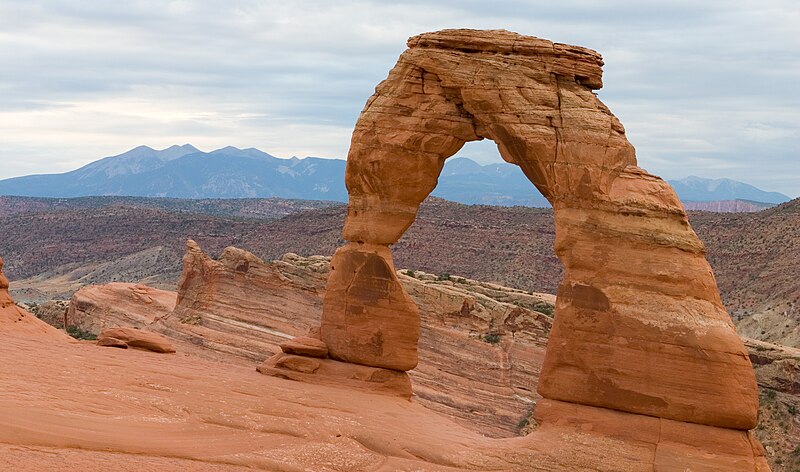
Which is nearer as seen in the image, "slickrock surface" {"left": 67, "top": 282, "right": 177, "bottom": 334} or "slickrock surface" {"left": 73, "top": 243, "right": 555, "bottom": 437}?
"slickrock surface" {"left": 73, "top": 243, "right": 555, "bottom": 437}

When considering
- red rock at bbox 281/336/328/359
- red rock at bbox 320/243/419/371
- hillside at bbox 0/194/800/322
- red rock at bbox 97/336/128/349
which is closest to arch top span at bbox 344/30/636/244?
red rock at bbox 320/243/419/371

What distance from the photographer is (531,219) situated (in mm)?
83562

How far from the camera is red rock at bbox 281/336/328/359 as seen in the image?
24.8 m

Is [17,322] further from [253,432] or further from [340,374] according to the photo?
[253,432]

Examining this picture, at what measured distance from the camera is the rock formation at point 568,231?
19.8 meters

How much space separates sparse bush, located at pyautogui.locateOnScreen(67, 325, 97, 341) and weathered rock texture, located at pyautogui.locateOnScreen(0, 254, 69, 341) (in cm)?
876

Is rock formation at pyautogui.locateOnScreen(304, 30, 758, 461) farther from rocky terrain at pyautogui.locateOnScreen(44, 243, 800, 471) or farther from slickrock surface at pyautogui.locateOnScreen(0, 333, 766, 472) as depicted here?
rocky terrain at pyautogui.locateOnScreen(44, 243, 800, 471)

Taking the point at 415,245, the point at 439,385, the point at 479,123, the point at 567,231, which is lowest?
the point at 439,385

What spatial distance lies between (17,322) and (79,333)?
11.1 m

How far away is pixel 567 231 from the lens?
830 inches

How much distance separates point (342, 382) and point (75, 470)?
10037 mm

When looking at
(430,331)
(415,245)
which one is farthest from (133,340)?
(415,245)

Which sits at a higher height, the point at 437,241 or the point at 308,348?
the point at 437,241

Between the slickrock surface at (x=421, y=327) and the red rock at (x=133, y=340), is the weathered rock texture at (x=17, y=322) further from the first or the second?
the slickrock surface at (x=421, y=327)
